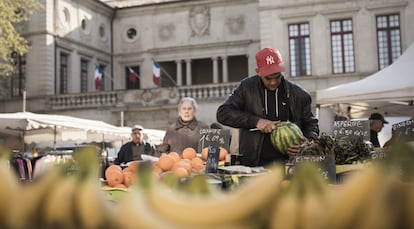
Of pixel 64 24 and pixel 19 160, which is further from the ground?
pixel 64 24

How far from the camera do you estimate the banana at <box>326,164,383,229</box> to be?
0.82 m

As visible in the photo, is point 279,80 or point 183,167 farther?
point 279,80

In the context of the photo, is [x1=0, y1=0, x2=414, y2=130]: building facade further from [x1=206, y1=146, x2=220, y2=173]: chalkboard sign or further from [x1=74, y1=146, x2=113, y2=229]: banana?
[x1=74, y1=146, x2=113, y2=229]: banana

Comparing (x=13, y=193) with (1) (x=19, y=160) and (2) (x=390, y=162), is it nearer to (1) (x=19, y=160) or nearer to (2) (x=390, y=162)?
(2) (x=390, y=162)

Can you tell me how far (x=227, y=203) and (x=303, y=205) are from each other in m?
0.13

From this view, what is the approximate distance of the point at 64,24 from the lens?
3031cm

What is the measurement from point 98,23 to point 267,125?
3194 centimetres

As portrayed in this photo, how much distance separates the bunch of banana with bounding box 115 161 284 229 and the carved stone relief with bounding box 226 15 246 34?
106ft

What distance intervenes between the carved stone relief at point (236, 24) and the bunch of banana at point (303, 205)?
105 feet

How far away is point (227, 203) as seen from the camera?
84 cm

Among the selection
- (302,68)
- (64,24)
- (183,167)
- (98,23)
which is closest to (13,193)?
(183,167)

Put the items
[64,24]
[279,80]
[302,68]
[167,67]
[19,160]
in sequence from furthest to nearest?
1. [167,67]
2. [64,24]
3. [302,68]
4. [19,160]
5. [279,80]

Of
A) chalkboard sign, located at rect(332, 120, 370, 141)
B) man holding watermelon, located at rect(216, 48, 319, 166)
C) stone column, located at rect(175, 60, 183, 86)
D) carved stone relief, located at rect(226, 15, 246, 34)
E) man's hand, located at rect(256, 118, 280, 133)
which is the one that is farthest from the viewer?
stone column, located at rect(175, 60, 183, 86)

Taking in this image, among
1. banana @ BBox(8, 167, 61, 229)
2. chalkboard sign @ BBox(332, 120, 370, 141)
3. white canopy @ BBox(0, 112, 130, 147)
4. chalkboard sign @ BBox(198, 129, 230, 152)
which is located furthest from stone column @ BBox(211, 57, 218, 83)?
banana @ BBox(8, 167, 61, 229)
